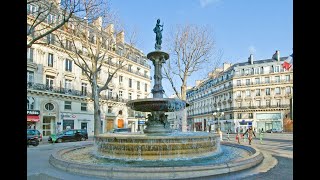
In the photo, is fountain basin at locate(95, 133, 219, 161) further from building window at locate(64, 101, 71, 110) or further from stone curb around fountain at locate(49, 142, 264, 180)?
building window at locate(64, 101, 71, 110)

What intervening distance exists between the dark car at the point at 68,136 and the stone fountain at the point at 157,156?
1366cm

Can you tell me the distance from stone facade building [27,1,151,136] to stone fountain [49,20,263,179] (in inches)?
568

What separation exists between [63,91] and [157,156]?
1251 inches

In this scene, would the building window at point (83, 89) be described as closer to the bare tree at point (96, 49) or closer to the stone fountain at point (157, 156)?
the bare tree at point (96, 49)

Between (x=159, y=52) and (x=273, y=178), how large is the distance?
8.71 meters

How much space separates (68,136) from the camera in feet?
88.0

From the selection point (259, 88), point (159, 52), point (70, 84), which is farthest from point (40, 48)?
point (259, 88)

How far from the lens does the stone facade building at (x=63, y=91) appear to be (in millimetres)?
32844

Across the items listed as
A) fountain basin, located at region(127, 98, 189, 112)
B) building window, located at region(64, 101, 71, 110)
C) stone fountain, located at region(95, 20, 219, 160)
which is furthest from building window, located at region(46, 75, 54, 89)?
stone fountain, located at region(95, 20, 219, 160)

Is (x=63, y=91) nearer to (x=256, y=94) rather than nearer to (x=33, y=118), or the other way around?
(x=33, y=118)

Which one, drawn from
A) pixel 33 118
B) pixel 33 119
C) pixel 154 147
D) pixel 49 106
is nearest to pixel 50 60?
pixel 49 106

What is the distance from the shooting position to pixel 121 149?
963cm

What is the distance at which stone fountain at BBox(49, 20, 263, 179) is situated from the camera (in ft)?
21.1
